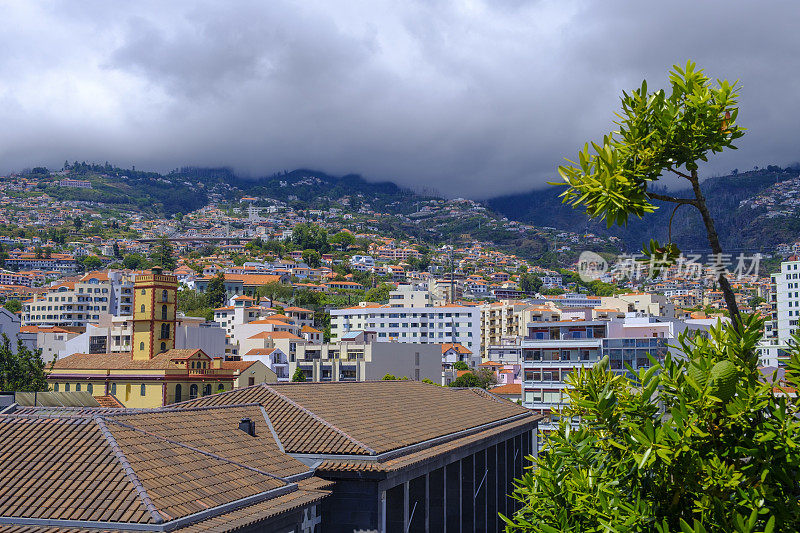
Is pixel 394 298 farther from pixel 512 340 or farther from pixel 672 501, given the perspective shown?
pixel 672 501

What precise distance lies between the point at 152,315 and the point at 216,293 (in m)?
73.4

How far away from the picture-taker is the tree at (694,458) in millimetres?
5227

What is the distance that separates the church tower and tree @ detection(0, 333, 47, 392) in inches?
367

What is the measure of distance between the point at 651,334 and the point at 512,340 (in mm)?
54326

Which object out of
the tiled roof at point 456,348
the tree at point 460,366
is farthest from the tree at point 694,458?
the tiled roof at point 456,348

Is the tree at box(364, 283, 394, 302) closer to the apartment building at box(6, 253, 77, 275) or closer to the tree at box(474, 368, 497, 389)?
the tree at box(474, 368, 497, 389)

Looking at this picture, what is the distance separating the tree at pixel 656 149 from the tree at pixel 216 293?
132947mm

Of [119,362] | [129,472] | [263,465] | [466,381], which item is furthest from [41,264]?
[129,472]

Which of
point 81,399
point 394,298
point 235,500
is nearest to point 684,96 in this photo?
point 235,500

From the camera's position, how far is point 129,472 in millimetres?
13062

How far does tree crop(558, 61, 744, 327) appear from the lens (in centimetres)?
555

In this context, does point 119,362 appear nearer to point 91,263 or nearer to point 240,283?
point 240,283

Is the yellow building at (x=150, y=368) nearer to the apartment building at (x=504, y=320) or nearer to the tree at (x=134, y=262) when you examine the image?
the apartment building at (x=504, y=320)

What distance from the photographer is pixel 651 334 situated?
48719 millimetres
